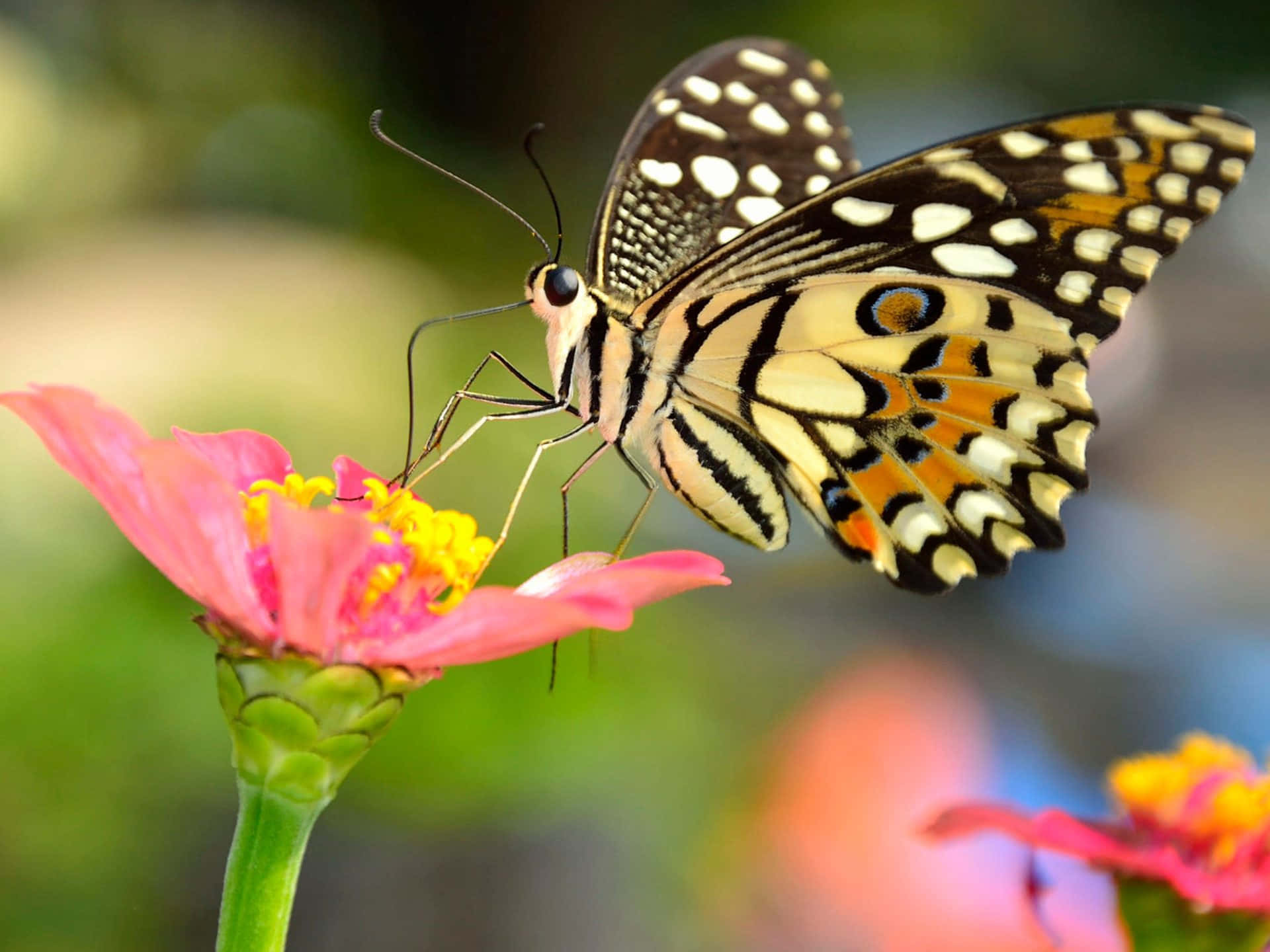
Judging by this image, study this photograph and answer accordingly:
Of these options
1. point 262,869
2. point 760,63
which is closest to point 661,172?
point 760,63

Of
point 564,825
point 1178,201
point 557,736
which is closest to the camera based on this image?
point 1178,201

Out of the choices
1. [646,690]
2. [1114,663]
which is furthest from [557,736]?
[1114,663]

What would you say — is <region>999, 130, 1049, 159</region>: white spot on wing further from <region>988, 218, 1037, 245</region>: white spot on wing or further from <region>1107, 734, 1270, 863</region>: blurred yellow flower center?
<region>1107, 734, 1270, 863</region>: blurred yellow flower center

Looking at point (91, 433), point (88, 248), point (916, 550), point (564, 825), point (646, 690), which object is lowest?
point (564, 825)

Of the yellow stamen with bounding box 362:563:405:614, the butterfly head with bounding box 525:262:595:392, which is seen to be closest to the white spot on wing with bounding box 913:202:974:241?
the butterfly head with bounding box 525:262:595:392

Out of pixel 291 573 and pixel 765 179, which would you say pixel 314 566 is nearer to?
pixel 291 573

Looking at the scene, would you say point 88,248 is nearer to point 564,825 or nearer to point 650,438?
point 564,825

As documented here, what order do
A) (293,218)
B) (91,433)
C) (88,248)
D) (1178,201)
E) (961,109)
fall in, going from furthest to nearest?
(961,109)
(293,218)
(88,248)
(1178,201)
(91,433)
